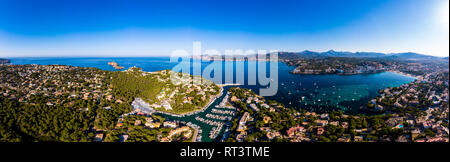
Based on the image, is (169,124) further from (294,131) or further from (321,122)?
(321,122)

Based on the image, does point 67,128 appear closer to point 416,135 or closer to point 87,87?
point 87,87

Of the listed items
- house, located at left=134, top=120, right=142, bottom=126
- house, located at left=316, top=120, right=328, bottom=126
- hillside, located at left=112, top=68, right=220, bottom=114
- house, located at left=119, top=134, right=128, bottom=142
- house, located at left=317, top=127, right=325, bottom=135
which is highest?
hillside, located at left=112, top=68, right=220, bottom=114

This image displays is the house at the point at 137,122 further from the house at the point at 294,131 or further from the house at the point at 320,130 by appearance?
the house at the point at 320,130

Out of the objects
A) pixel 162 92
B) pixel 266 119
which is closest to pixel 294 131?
pixel 266 119

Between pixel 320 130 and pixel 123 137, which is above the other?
pixel 320 130

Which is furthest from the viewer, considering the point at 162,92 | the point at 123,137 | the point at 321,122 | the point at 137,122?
the point at 162,92

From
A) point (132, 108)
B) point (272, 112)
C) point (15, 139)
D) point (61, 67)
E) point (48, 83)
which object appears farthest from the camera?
point (61, 67)

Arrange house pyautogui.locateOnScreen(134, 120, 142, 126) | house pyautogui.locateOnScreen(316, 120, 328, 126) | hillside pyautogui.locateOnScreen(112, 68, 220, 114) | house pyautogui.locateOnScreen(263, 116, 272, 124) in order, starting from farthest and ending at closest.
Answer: hillside pyautogui.locateOnScreen(112, 68, 220, 114), house pyautogui.locateOnScreen(263, 116, 272, 124), house pyautogui.locateOnScreen(316, 120, 328, 126), house pyautogui.locateOnScreen(134, 120, 142, 126)

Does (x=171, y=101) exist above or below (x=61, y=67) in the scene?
below

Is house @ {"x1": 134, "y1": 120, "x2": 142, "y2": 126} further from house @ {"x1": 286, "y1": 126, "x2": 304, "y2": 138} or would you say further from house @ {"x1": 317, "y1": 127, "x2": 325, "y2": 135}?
house @ {"x1": 317, "y1": 127, "x2": 325, "y2": 135}

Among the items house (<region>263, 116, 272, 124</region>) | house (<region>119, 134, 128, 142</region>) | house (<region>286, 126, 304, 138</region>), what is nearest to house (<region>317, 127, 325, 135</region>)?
house (<region>286, 126, 304, 138</region>)
